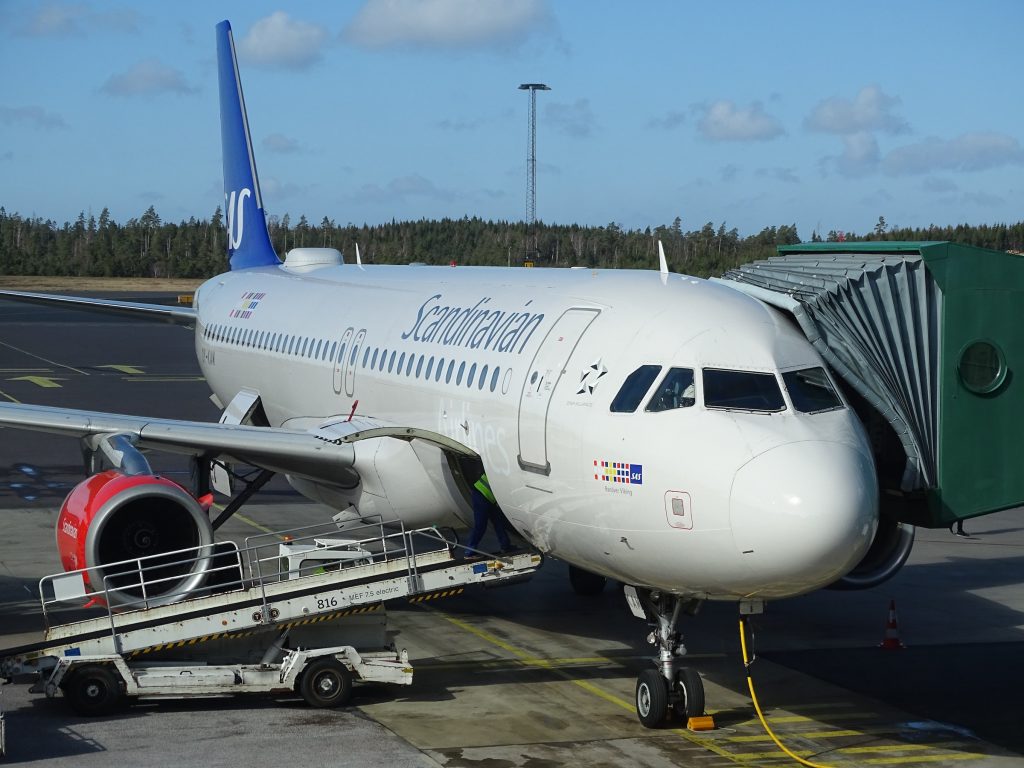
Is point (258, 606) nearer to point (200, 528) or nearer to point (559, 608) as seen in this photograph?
point (200, 528)

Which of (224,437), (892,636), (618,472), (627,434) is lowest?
(892,636)

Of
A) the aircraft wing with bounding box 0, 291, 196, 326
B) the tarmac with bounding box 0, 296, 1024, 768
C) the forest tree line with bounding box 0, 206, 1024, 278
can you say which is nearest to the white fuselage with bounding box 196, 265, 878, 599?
the tarmac with bounding box 0, 296, 1024, 768

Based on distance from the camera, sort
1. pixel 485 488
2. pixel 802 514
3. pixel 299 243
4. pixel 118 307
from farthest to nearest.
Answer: pixel 299 243 < pixel 118 307 < pixel 485 488 < pixel 802 514

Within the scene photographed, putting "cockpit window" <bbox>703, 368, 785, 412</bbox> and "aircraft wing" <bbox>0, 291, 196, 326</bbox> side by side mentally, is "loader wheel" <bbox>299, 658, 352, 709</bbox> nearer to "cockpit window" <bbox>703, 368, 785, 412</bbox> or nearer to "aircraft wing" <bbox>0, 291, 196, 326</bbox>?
"cockpit window" <bbox>703, 368, 785, 412</bbox>

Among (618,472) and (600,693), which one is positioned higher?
(618,472)

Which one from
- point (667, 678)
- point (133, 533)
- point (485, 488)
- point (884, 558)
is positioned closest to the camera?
point (667, 678)

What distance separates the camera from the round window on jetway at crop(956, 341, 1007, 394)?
12.5 m

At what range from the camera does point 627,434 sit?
11844 millimetres

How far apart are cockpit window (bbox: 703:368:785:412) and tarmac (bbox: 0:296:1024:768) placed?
2.66 m

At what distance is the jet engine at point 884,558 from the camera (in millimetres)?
13875

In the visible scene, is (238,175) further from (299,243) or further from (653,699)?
(299,243)

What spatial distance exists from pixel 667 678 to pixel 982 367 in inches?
156

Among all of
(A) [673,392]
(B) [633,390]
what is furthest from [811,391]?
(B) [633,390]

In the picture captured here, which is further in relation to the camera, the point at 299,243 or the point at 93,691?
the point at 299,243
